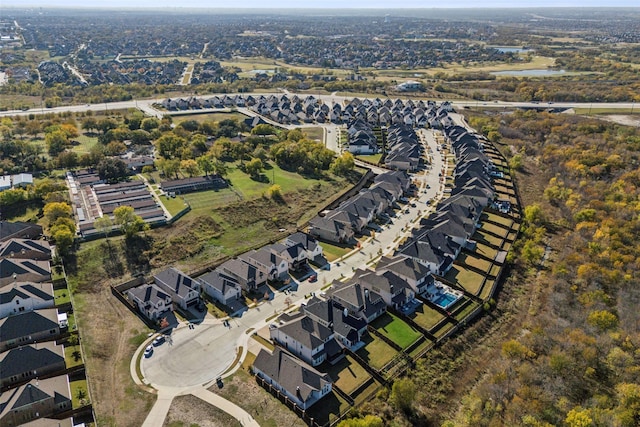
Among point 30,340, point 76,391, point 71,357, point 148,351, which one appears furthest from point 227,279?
point 30,340

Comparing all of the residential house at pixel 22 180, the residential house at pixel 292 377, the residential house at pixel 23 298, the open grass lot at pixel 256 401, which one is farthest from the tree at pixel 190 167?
the residential house at pixel 292 377

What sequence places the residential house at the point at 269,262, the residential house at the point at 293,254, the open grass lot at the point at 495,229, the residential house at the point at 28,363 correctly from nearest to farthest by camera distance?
the residential house at the point at 28,363 → the residential house at the point at 269,262 → the residential house at the point at 293,254 → the open grass lot at the point at 495,229

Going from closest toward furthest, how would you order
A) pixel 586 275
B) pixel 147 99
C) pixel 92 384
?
pixel 92 384
pixel 586 275
pixel 147 99

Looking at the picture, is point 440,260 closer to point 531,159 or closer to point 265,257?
point 265,257

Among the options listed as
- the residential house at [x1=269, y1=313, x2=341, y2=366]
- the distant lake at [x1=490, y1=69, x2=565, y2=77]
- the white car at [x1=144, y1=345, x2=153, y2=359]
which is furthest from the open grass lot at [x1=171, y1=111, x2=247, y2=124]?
the distant lake at [x1=490, y1=69, x2=565, y2=77]

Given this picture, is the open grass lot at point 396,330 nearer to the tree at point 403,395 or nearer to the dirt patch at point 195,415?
the tree at point 403,395

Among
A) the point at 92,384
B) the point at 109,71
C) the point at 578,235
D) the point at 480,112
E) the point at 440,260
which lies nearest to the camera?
the point at 92,384

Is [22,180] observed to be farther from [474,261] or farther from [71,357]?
[474,261]

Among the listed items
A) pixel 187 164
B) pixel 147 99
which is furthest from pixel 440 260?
pixel 147 99
